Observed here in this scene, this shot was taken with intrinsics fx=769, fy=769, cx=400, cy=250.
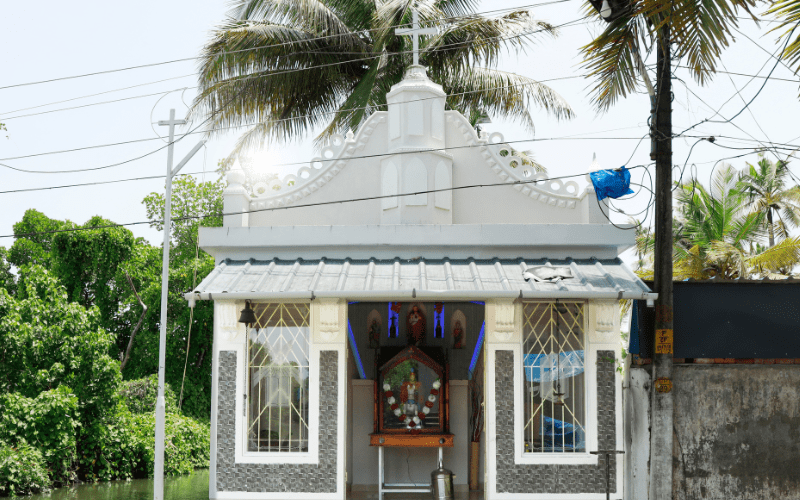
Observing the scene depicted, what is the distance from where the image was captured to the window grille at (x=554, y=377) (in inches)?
387

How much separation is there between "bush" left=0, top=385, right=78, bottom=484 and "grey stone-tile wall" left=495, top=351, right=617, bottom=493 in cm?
1283

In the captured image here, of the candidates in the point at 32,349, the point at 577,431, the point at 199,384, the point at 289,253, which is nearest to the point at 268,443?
the point at 289,253

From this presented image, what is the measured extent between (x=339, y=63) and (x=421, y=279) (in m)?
8.76

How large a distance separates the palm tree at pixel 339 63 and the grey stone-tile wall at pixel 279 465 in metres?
8.15

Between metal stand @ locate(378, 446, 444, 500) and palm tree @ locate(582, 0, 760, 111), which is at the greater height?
palm tree @ locate(582, 0, 760, 111)

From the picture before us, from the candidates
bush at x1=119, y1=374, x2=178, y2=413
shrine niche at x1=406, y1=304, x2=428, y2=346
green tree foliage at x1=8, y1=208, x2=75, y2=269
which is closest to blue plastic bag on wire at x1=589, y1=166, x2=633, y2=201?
shrine niche at x1=406, y1=304, x2=428, y2=346

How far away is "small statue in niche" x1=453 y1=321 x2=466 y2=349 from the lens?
514 inches

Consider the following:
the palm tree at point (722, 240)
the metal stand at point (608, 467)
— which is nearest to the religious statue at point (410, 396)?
the metal stand at point (608, 467)

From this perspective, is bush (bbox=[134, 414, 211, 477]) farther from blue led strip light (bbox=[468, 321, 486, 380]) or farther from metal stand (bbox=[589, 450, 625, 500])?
metal stand (bbox=[589, 450, 625, 500])

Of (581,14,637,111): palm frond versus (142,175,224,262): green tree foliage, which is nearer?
(581,14,637,111): palm frond

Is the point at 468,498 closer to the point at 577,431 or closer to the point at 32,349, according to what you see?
the point at 577,431

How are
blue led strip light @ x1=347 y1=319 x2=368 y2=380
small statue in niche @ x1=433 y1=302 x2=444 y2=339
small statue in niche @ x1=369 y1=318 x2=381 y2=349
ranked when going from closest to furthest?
blue led strip light @ x1=347 y1=319 x2=368 y2=380 < small statue in niche @ x1=369 y1=318 x2=381 y2=349 < small statue in niche @ x1=433 y1=302 x2=444 y2=339

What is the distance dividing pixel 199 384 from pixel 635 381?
23.1 metres

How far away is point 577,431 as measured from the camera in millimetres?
9820
